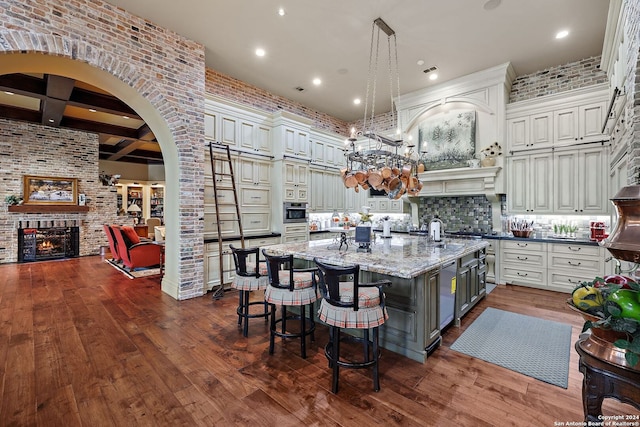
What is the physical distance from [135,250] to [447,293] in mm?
6324

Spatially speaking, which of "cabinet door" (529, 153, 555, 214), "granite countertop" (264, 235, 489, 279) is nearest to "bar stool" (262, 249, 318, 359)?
"granite countertop" (264, 235, 489, 279)

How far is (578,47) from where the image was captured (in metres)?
4.52

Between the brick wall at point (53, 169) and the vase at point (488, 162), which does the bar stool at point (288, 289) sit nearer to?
the vase at point (488, 162)

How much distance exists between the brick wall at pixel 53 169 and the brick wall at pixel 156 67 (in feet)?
18.5

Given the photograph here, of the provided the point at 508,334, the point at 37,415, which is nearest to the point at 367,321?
the point at 508,334

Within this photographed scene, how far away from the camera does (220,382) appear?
2.25 meters

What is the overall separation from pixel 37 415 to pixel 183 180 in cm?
302

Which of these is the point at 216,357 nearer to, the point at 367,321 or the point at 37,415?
the point at 37,415

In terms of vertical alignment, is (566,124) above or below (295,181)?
above

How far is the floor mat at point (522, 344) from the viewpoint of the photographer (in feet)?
7.96

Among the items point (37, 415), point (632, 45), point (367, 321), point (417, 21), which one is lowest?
point (37, 415)

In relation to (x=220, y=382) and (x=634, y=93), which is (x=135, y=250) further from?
(x=634, y=93)

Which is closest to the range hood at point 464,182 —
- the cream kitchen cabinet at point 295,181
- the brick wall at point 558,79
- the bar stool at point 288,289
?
the brick wall at point 558,79

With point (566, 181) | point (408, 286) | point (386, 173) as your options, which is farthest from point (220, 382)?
point (566, 181)
